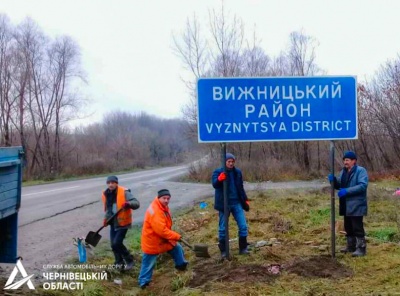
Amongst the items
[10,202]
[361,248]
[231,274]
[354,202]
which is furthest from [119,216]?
[361,248]

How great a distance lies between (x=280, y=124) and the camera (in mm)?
6734

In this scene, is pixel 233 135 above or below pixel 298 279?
above

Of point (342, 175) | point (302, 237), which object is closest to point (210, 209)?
point (302, 237)

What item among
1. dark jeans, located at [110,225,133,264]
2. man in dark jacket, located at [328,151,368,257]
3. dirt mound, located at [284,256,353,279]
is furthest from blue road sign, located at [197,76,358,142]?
dark jeans, located at [110,225,133,264]

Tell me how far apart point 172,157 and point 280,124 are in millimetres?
81912

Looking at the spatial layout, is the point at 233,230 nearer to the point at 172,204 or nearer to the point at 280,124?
the point at 280,124

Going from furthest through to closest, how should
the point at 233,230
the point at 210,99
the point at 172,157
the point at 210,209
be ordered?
the point at 172,157
the point at 210,209
the point at 233,230
the point at 210,99

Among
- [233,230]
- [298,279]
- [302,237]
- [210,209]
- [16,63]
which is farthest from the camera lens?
[16,63]

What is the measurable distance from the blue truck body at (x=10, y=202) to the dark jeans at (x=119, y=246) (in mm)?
1512

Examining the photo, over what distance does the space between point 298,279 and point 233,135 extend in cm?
234

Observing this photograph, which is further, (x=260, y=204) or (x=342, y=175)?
(x=260, y=204)

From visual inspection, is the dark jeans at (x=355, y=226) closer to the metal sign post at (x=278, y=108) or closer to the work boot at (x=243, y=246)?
the metal sign post at (x=278, y=108)

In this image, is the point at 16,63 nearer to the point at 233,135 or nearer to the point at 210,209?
the point at 210,209

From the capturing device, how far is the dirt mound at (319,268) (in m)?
5.82
